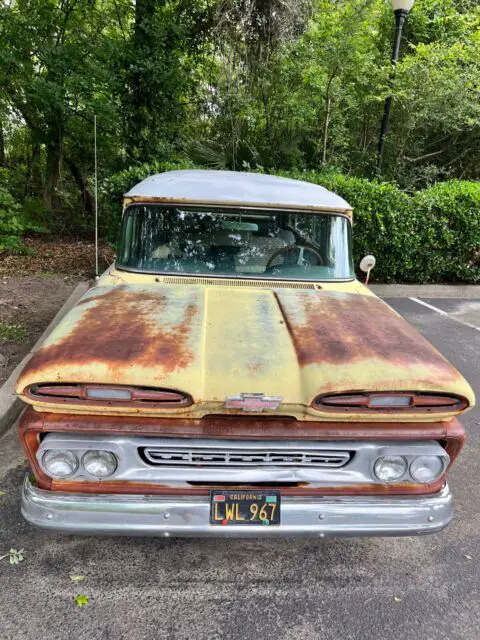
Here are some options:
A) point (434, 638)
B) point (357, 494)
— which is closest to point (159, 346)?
point (357, 494)

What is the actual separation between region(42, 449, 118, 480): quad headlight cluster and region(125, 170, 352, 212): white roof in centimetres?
188

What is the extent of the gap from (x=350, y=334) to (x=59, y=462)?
1535 millimetres

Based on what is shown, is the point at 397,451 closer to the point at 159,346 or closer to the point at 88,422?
the point at 159,346

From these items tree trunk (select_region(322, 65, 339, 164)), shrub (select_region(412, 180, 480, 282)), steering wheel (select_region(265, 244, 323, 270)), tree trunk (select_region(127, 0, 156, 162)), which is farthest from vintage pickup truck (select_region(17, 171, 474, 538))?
tree trunk (select_region(322, 65, 339, 164))

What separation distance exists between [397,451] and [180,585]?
4.27ft

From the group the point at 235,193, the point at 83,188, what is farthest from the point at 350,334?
the point at 83,188

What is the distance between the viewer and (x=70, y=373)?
6.42 feet

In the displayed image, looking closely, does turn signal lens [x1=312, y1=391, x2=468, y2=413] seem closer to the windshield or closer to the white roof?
the windshield

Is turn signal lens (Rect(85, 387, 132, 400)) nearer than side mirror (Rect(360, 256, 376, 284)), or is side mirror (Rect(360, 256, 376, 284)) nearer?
turn signal lens (Rect(85, 387, 132, 400))

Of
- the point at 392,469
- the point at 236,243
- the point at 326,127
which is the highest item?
the point at 326,127

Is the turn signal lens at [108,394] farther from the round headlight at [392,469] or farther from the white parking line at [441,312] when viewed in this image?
the white parking line at [441,312]

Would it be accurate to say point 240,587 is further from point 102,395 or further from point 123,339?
point 123,339

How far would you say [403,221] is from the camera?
7984 millimetres

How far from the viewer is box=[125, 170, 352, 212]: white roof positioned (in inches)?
129
